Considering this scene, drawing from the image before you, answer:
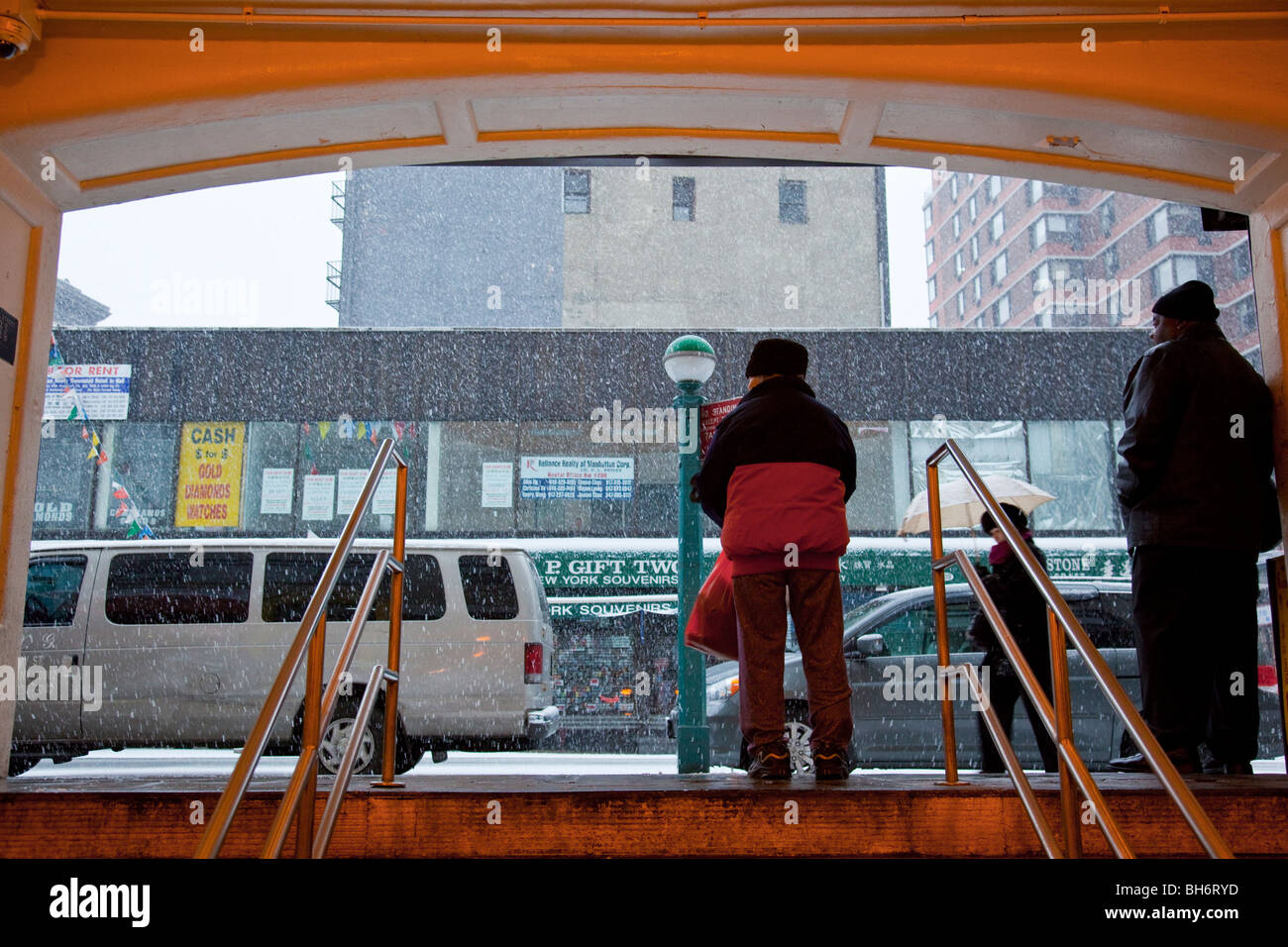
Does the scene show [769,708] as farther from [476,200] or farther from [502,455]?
[476,200]

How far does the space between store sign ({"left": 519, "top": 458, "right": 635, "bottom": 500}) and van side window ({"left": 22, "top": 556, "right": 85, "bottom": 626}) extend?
29.4ft

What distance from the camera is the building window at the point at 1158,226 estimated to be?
48794 mm

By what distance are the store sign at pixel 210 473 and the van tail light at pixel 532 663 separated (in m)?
10.0

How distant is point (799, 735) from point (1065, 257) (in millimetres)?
56605

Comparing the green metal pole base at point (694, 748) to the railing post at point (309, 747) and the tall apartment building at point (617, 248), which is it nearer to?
the railing post at point (309, 747)

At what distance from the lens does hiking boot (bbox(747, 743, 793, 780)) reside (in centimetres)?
395

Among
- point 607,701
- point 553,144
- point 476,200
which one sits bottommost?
point 607,701

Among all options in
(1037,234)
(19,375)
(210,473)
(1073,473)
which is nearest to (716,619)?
(19,375)

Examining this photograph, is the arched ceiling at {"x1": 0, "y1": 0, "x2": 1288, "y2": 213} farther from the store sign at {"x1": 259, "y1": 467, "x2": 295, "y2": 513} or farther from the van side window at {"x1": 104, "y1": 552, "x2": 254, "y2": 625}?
the store sign at {"x1": 259, "y1": 467, "x2": 295, "y2": 513}

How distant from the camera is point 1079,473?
17250 millimetres

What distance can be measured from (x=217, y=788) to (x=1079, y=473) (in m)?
16.2

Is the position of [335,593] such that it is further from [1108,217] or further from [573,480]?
[1108,217]

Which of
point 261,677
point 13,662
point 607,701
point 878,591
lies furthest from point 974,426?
point 13,662
